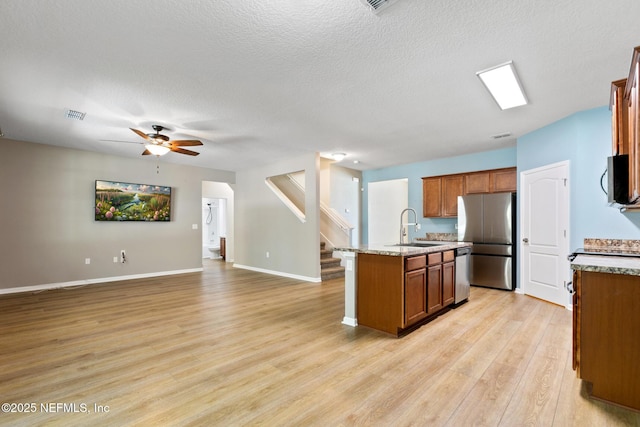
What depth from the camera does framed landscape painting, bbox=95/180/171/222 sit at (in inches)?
230

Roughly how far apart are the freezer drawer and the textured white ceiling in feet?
7.55

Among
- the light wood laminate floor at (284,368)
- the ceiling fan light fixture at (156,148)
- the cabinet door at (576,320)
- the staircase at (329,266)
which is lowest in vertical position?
the light wood laminate floor at (284,368)

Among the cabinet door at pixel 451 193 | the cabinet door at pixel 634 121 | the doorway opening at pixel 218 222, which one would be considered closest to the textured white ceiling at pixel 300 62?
the cabinet door at pixel 634 121

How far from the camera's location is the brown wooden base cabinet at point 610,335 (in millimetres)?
1811

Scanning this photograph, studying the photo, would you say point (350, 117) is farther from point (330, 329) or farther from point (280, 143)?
point (330, 329)

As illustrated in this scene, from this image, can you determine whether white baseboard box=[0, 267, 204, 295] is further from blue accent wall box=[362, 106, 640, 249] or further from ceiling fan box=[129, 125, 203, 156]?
blue accent wall box=[362, 106, 640, 249]

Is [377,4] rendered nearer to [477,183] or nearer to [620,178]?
[620,178]

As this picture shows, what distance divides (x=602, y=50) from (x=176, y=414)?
4.25 metres

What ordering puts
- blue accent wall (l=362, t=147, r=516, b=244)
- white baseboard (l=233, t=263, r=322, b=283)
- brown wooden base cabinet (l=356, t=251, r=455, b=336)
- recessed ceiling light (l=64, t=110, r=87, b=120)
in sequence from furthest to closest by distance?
white baseboard (l=233, t=263, r=322, b=283)
blue accent wall (l=362, t=147, r=516, b=244)
recessed ceiling light (l=64, t=110, r=87, b=120)
brown wooden base cabinet (l=356, t=251, r=455, b=336)

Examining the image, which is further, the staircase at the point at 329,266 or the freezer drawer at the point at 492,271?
the staircase at the point at 329,266

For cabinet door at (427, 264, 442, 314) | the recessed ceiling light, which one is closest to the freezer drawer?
cabinet door at (427, 264, 442, 314)

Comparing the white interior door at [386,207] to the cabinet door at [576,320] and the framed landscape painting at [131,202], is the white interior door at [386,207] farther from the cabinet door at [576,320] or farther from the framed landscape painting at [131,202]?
the framed landscape painting at [131,202]

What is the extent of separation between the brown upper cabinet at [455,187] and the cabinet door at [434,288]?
9.02ft

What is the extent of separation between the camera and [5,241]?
4.87m
